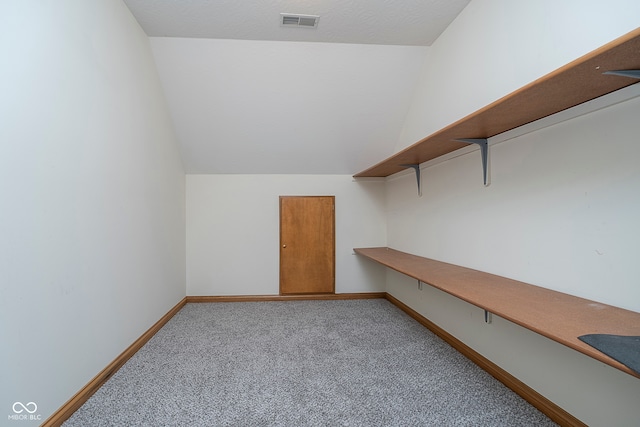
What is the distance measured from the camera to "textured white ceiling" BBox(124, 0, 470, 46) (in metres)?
2.32

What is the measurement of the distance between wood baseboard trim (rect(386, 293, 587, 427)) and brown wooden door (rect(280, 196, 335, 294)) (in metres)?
1.62

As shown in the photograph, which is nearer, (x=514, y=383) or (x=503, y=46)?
(x=514, y=383)

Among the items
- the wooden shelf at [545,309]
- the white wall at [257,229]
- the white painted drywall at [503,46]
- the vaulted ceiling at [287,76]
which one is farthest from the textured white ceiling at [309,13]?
the wooden shelf at [545,309]

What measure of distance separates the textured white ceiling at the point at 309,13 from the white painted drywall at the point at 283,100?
0.11m

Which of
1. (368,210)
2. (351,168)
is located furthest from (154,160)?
(368,210)

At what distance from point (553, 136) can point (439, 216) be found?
1.27 m

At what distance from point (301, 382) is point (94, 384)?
1.35m

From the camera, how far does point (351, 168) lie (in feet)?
13.5

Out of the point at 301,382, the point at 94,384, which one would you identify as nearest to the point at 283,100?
the point at 301,382

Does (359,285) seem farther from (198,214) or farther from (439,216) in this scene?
(198,214)

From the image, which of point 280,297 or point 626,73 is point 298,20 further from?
point 280,297

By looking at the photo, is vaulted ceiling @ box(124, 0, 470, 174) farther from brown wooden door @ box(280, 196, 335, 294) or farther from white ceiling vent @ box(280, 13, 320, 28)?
brown wooden door @ box(280, 196, 335, 294)

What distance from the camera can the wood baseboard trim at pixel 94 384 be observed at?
1.59 metres

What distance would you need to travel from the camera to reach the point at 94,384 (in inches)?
74.7
